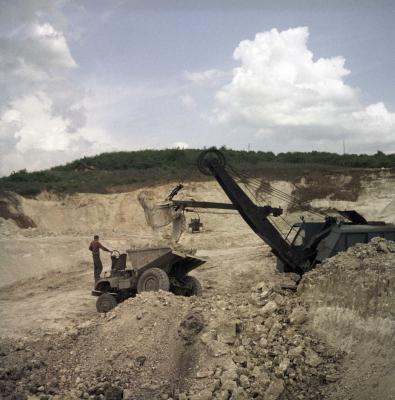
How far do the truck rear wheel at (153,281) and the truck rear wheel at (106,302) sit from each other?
31.0 inches

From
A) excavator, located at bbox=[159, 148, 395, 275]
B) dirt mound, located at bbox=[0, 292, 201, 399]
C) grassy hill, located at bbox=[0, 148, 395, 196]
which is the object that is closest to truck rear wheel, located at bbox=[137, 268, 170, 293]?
dirt mound, located at bbox=[0, 292, 201, 399]

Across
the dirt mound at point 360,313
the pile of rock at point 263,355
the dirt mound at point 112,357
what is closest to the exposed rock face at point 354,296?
the dirt mound at point 360,313

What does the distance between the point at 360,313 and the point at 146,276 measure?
222 inches

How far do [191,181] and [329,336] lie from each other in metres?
23.5

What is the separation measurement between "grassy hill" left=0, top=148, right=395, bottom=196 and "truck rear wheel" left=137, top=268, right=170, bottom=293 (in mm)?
15577

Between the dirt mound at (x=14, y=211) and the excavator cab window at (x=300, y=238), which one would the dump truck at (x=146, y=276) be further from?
the dirt mound at (x=14, y=211)

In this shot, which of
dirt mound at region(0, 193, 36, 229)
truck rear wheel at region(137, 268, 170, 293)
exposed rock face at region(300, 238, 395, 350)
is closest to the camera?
exposed rock face at region(300, 238, 395, 350)

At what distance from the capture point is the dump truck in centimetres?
1160

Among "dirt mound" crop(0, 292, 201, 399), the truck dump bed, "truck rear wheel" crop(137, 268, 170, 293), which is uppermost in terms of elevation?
the truck dump bed

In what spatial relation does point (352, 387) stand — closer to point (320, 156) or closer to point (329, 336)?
point (329, 336)

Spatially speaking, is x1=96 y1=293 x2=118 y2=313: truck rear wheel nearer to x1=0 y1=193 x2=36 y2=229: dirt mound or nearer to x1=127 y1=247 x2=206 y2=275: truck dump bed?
x1=127 y1=247 x2=206 y2=275: truck dump bed

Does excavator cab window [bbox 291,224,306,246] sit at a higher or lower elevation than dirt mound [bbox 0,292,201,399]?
higher

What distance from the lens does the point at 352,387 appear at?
6336 millimetres

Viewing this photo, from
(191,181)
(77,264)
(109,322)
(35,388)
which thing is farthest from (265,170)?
(35,388)
